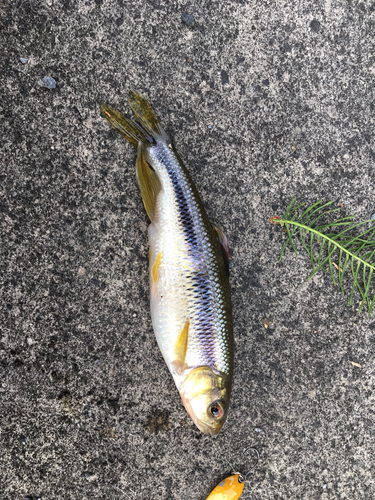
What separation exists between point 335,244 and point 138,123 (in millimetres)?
1769

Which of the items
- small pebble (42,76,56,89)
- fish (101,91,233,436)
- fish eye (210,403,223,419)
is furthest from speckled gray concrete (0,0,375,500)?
fish eye (210,403,223,419)

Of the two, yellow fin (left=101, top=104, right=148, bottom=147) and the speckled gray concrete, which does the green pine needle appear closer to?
the speckled gray concrete

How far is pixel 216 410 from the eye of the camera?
2244mm

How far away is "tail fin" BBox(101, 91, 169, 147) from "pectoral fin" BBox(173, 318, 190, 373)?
134 cm

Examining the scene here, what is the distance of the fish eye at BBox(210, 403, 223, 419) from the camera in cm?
223

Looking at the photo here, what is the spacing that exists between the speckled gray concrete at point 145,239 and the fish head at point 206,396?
1.06 ft

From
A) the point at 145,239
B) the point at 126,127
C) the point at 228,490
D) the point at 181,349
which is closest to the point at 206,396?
the point at 181,349

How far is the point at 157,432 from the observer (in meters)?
2.51

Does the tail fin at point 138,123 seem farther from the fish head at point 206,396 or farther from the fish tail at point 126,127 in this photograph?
the fish head at point 206,396

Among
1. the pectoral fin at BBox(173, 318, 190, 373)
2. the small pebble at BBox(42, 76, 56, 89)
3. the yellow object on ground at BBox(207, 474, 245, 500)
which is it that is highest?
the small pebble at BBox(42, 76, 56, 89)

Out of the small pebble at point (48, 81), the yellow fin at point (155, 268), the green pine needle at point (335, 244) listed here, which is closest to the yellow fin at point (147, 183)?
the yellow fin at point (155, 268)

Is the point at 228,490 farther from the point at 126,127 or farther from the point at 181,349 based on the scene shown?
the point at 126,127

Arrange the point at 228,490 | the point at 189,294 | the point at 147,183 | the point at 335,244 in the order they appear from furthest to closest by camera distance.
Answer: the point at 335,244 → the point at 228,490 → the point at 147,183 → the point at 189,294

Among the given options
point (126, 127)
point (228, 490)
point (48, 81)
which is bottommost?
point (228, 490)
